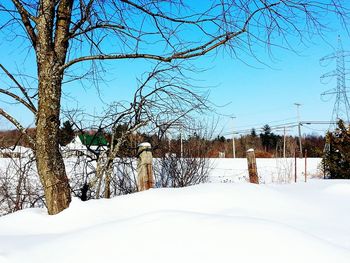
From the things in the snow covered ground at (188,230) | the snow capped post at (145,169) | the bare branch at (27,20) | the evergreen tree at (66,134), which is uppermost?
the bare branch at (27,20)

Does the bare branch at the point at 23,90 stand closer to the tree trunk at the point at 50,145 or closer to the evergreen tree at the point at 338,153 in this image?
the tree trunk at the point at 50,145

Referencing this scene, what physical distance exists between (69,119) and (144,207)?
2.71m

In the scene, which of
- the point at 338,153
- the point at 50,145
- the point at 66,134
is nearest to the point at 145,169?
the point at 66,134

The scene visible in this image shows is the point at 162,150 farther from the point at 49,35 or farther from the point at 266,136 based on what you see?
the point at 266,136

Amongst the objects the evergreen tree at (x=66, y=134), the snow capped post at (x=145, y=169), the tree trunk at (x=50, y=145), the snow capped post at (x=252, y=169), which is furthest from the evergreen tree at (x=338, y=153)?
the tree trunk at (x=50, y=145)

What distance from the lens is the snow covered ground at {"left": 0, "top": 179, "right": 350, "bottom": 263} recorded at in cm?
173

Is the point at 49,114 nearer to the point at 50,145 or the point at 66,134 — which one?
the point at 50,145

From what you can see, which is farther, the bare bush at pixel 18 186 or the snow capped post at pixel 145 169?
the bare bush at pixel 18 186

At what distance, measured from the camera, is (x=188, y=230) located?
1.91m

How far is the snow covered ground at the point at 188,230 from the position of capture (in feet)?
5.67

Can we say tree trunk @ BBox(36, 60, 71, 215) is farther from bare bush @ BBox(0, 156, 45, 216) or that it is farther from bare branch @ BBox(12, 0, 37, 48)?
bare bush @ BBox(0, 156, 45, 216)

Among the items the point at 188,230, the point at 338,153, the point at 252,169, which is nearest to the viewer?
the point at 188,230

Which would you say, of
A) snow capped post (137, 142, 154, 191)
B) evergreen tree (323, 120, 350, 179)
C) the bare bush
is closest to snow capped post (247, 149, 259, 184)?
snow capped post (137, 142, 154, 191)

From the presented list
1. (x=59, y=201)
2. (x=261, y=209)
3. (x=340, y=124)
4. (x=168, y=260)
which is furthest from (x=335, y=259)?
(x=340, y=124)
